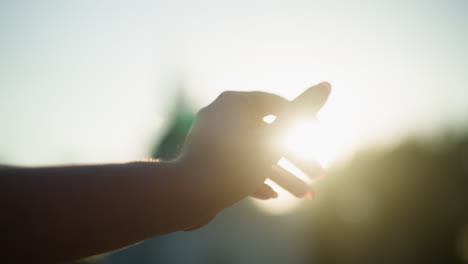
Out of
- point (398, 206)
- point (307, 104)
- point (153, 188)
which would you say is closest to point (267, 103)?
point (307, 104)

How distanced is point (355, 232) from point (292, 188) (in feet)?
88.0

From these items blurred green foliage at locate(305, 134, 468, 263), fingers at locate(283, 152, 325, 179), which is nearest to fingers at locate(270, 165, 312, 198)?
fingers at locate(283, 152, 325, 179)

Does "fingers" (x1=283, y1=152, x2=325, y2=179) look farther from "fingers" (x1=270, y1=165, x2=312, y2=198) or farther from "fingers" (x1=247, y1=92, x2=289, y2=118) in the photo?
"fingers" (x1=247, y1=92, x2=289, y2=118)

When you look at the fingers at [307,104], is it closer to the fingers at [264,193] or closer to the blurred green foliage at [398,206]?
the fingers at [264,193]

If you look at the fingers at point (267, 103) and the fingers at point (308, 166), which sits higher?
the fingers at point (267, 103)

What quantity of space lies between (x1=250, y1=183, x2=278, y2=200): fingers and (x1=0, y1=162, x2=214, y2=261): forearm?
471 mm

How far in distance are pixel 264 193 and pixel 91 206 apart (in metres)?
1.07

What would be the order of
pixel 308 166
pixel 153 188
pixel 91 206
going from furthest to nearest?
pixel 308 166 < pixel 153 188 < pixel 91 206

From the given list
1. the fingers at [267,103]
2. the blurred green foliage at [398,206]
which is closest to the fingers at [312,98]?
the fingers at [267,103]

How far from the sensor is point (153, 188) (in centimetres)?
174

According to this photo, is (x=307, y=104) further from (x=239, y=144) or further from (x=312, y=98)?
(x=239, y=144)

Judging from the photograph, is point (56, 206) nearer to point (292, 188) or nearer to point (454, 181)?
point (292, 188)

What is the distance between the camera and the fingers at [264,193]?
89.2 inches

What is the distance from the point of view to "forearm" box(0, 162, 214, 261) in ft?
4.69
